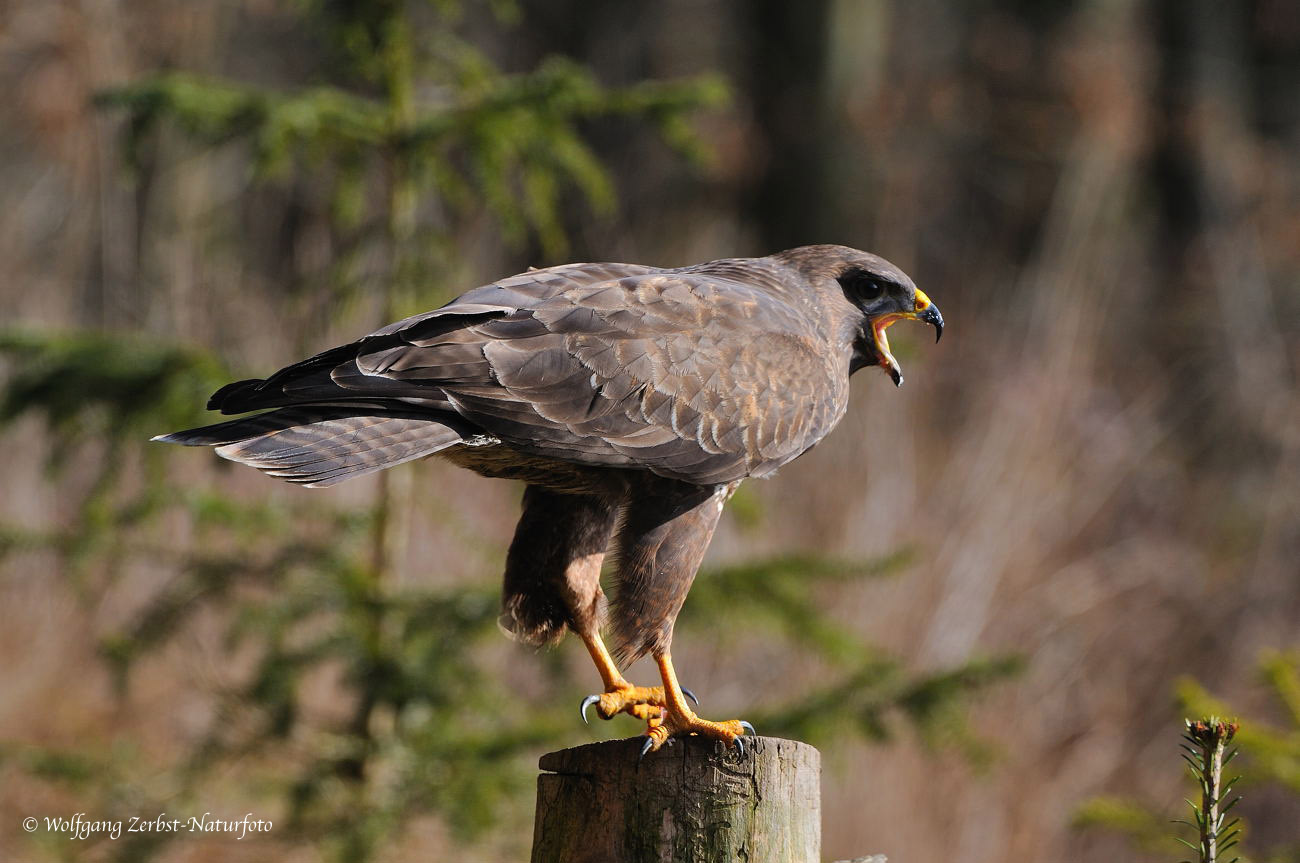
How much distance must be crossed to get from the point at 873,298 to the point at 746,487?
9.56 ft

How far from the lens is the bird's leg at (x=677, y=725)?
2832 mm

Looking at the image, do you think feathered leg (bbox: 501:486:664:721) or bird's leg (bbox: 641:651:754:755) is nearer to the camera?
bird's leg (bbox: 641:651:754:755)

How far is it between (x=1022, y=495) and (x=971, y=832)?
6.45ft

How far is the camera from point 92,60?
9.46 m

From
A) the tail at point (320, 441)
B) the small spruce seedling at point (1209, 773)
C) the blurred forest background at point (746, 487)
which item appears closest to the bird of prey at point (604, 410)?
the tail at point (320, 441)

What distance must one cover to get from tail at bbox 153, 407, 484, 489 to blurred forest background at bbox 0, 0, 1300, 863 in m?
1.92

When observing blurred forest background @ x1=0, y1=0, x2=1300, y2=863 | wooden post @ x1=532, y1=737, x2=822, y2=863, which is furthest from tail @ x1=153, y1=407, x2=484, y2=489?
blurred forest background @ x1=0, y1=0, x2=1300, y2=863

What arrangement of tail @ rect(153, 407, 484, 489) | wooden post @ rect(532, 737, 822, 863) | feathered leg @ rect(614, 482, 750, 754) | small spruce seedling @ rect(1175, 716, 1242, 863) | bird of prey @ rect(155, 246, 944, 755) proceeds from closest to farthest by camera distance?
small spruce seedling @ rect(1175, 716, 1242, 863), tail @ rect(153, 407, 484, 489), wooden post @ rect(532, 737, 822, 863), bird of prey @ rect(155, 246, 944, 755), feathered leg @ rect(614, 482, 750, 754)

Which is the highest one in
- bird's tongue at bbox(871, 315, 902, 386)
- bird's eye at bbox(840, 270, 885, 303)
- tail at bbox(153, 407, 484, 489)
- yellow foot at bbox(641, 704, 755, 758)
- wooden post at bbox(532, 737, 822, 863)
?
bird's eye at bbox(840, 270, 885, 303)

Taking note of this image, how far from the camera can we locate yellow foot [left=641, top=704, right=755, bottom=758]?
9.18 ft

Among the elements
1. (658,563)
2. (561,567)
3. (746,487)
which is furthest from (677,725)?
(746,487)

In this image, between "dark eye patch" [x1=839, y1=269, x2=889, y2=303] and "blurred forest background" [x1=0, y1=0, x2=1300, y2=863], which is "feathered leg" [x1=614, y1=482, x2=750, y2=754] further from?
"blurred forest background" [x1=0, y1=0, x2=1300, y2=863]

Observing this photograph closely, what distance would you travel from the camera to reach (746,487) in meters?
6.50

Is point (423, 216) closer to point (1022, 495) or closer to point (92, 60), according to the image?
point (92, 60)
